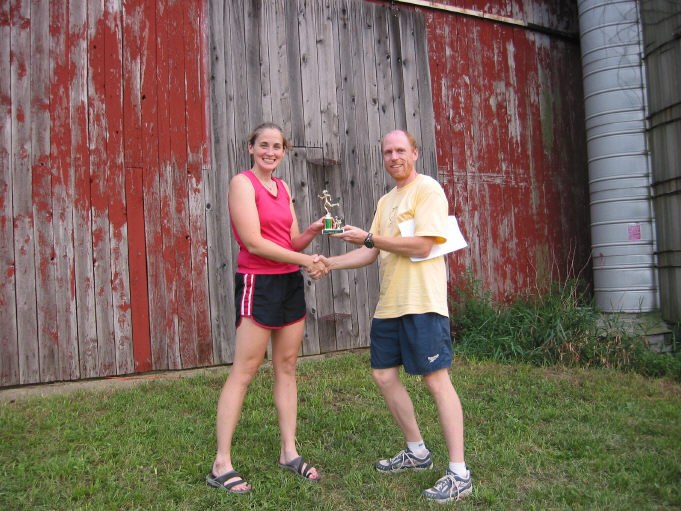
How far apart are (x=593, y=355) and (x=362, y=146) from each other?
2.89 meters

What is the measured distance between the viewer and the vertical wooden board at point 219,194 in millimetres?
5090

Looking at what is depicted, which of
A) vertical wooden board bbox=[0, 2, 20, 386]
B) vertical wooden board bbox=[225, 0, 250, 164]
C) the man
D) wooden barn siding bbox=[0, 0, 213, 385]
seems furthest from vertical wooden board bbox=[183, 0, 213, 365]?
the man

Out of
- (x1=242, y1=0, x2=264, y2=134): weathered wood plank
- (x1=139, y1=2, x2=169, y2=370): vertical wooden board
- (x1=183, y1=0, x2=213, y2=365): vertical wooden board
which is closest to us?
(x1=139, y1=2, x2=169, y2=370): vertical wooden board

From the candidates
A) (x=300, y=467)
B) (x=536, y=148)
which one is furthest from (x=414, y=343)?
(x=536, y=148)

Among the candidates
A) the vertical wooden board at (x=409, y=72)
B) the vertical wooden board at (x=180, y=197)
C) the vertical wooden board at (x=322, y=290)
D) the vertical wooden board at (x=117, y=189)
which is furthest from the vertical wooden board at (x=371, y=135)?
the vertical wooden board at (x=117, y=189)

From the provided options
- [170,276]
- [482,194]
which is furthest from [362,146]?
[170,276]

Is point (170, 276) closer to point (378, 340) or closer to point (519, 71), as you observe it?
point (378, 340)

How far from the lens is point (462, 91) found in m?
6.51

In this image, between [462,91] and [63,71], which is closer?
[63,71]

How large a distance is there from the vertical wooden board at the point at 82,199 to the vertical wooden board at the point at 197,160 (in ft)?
2.60

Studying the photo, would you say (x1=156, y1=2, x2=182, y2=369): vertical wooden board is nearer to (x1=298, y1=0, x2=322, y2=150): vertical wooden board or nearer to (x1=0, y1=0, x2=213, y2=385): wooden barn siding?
(x1=0, y1=0, x2=213, y2=385): wooden barn siding

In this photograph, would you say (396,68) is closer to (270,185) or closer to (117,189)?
(117,189)

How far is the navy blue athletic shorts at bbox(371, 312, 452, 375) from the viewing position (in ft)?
9.40

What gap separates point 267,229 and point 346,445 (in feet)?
4.53
